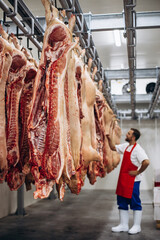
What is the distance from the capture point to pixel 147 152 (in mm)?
15664

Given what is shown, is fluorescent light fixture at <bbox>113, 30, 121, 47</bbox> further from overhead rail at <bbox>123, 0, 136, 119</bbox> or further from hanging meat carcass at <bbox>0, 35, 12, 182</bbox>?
hanging meat carcass at <bbox>0, 35, 12, 182</bbox>

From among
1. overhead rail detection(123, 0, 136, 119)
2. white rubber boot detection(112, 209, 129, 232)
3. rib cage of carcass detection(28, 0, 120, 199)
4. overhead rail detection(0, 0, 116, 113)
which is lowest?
white rubber boot detection(112, 209, 129, 232)

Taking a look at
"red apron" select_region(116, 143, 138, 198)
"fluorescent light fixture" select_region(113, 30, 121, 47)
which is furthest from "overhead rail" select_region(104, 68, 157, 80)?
"red apron" select_region(116, 143, 138, 198)

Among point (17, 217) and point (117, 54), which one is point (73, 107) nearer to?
point (17, 217)

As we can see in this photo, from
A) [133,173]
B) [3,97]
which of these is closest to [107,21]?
[133,173]

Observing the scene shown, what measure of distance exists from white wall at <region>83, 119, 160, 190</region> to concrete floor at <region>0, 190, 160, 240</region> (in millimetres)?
5118

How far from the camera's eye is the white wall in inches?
607

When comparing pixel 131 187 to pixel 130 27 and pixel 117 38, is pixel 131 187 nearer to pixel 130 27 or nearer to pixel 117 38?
pixel 130 27

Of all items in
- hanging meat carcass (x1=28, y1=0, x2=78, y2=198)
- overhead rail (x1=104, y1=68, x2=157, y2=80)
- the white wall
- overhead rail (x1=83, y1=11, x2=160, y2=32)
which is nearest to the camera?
hanging meat carcass (x1=28, y1=0, x2=78, y2=198)

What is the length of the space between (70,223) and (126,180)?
164 cm

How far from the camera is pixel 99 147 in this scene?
5.76 metres

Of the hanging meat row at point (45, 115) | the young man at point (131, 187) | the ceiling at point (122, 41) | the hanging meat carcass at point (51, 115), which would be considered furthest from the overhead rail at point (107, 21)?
the hanging meat carcass at point (51, 115)

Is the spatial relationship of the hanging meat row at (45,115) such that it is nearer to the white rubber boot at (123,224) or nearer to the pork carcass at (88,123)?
the pork carcass at (88,123)

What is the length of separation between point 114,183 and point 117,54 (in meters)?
7.13
